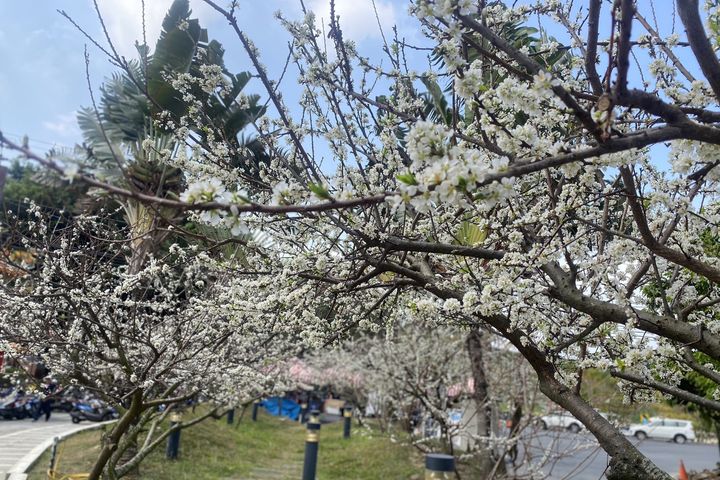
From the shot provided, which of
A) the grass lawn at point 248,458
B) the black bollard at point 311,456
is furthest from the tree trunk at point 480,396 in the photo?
the black bollard at point 311,456

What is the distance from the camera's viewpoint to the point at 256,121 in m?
4.20

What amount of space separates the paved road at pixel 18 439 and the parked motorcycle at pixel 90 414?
41 cm

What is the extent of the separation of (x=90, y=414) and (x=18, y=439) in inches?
203

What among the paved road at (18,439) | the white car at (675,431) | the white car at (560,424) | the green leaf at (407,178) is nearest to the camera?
the green leaf at (407,178)

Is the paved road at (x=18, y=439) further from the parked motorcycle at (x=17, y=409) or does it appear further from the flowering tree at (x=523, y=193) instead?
the flowering tree at (x=523, y=193)

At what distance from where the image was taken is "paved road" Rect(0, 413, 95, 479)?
855 cm

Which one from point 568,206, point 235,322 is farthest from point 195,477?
point 568,206

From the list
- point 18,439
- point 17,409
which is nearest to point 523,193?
point 18,439

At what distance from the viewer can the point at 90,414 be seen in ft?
55.2

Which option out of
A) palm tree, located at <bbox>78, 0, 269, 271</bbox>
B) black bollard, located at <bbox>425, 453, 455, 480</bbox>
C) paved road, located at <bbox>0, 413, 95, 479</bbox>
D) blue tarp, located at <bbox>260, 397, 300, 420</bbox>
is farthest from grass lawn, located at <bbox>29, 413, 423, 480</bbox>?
blue tarp, located at <bbox>260, 397, 300, 420</bbox>

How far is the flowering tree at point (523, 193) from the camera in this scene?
1.93 metres

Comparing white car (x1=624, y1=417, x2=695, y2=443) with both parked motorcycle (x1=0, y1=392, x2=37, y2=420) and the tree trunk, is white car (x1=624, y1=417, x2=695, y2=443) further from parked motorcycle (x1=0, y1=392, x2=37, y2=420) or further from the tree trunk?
parked motorcycle (x1=0, y1=392, x2=37, y2=420)

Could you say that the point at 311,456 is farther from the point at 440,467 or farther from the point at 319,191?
the point at 319,191

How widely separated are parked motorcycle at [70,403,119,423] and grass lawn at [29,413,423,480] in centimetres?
342
